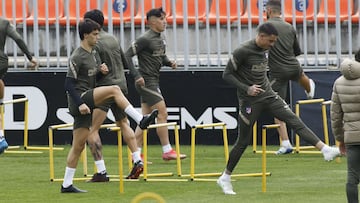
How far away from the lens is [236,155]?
1501 cm

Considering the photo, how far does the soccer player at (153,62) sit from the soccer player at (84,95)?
9.41 ft

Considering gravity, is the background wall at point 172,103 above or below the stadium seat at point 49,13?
below

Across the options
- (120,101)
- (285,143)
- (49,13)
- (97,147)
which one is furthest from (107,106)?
(49,13)

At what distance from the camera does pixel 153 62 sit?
18562 millimetres

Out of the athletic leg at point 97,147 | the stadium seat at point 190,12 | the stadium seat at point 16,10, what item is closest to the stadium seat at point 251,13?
the stadium seat at point 190,12

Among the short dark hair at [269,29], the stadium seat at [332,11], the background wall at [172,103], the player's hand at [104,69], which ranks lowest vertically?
the background wall at [172,103]

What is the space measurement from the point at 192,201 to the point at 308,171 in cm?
358

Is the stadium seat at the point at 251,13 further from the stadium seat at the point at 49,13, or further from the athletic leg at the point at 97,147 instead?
the athletic leg at the point at 97,147

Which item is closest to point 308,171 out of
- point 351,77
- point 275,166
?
point 275,166

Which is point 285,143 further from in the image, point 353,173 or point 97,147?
point 353,173

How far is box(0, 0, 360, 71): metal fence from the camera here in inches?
853

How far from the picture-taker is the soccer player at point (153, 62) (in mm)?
18297

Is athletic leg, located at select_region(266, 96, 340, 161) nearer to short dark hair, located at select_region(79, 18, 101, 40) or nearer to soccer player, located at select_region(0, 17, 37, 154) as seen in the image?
short dark hair, located at select_region(79, 18, 101, 40)

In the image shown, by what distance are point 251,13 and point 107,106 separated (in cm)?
568
